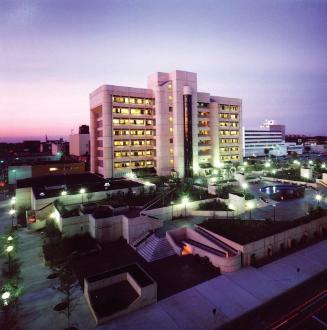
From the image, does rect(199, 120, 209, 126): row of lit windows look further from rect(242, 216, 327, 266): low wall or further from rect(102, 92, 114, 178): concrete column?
rect(242, 216, 327, 266): low wall

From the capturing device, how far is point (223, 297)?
866 inches

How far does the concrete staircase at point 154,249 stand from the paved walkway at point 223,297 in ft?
24.3

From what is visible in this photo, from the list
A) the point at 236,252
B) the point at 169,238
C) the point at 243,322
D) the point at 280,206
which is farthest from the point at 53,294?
the point at 280,206

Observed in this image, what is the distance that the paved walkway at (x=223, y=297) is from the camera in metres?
19.2

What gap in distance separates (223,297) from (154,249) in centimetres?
1087

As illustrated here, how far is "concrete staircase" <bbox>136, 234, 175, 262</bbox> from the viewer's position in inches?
1183

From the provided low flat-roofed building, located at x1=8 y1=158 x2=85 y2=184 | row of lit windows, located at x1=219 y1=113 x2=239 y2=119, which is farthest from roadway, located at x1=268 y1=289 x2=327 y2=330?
row of lit windows, located at x1=219 y1=113 x2=239 y2=119

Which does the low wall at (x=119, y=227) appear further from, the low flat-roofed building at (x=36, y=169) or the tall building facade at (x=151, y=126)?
the low flat-roofed building at (x=36, y=169)

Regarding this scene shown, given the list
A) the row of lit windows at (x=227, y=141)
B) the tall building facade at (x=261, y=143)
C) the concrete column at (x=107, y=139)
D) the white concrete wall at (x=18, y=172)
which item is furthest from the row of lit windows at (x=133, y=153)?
the tall building facade at (x=261, y=143)

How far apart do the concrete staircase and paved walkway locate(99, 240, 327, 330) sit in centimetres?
741

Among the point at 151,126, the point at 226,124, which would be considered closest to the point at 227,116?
the point at 226,124

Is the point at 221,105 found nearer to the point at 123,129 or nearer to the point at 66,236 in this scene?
the point at 123,129

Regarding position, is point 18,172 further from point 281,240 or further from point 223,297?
point 281,240

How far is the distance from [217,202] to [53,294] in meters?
28.8
